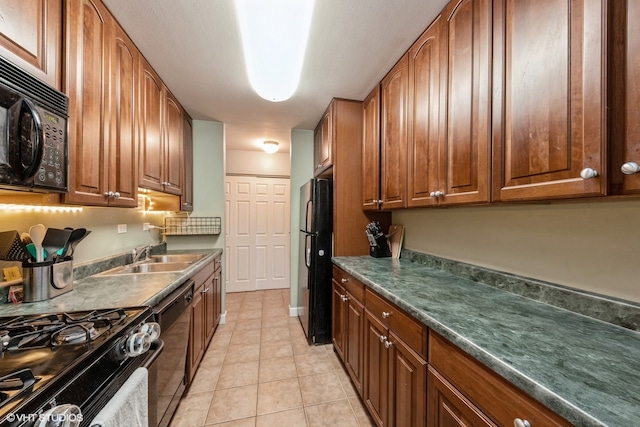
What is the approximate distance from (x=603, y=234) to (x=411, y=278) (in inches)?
32.3

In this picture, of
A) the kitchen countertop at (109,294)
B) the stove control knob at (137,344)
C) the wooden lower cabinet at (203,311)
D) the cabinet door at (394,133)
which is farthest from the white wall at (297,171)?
Answer: the stove control knob at (137,344)

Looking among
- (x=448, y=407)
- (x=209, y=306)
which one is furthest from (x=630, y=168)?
(x=209, y=306)

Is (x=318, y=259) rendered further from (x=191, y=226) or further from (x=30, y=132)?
(x=30, y=132)

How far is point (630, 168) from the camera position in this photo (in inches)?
25.1

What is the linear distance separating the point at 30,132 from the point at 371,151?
1971 millimetres

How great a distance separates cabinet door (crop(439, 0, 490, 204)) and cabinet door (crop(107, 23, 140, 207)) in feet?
6.06

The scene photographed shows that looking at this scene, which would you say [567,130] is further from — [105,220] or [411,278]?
[105,220]

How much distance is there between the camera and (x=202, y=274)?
2.07 m

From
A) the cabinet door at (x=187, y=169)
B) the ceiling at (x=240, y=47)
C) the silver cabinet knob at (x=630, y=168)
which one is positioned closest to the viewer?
the silver cabinet knob at (x=630, y=168)

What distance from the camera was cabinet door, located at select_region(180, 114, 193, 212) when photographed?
2.58m

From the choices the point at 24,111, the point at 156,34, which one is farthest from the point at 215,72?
the point at 24,111

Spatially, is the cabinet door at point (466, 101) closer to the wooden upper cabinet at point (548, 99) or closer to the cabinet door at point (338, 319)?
the wooden upper cabinet at point (548, 99)

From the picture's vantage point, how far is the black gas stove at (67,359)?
54 centimetres

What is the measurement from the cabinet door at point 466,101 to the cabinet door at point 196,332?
73.3 inches
